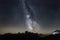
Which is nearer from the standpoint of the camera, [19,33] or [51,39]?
[51,39]

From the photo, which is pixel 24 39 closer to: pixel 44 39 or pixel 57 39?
pixel 44 39

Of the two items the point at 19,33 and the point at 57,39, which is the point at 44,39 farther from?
the point at 19,33

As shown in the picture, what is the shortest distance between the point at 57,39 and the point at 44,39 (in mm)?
6034

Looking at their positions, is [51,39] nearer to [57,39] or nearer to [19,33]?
[57,39]

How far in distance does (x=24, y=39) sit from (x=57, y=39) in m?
14.9

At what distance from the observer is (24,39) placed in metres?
78.0

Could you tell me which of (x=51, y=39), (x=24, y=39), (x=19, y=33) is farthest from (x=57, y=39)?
(x=19, y=33)

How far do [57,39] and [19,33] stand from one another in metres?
25.6

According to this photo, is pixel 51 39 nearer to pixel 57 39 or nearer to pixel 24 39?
pixel 57 39

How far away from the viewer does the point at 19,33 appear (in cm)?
9612

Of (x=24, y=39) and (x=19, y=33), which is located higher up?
(x=19, y=33)

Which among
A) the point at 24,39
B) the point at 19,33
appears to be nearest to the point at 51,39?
the point at 24,39

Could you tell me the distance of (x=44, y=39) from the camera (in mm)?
80188

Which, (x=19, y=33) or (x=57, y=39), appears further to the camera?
(x=19, y=33)
